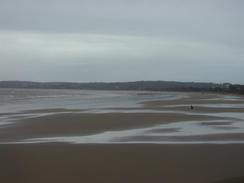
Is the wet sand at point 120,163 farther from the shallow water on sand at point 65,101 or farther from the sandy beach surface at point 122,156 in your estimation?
the shallow water on sand at point 65,101

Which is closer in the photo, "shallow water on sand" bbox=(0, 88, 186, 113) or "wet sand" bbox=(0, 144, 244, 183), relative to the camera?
"wet sand" bbox=(0, 144, 244, 183)

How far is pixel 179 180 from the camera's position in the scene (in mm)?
6234

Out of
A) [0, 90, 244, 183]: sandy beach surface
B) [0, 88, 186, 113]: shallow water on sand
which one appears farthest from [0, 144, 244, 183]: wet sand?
[0, 88, 186, 113]: shallow water on sand

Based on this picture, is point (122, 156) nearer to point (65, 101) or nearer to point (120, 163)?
point (120, 163)

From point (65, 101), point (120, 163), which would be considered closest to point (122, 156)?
point (120, 163)

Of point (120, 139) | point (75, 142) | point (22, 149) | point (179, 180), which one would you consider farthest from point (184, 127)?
point (179, 180)

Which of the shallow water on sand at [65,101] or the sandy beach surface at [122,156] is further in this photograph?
the shallow water on sand at [65,101]

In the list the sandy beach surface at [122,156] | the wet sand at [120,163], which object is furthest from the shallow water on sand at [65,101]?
the wet sand at [120,163]

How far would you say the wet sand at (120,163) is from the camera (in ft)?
20.9

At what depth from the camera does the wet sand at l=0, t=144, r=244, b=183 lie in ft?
20.9

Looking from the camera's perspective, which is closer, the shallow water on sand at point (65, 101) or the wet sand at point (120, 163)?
the wet sand at point (120, 163)

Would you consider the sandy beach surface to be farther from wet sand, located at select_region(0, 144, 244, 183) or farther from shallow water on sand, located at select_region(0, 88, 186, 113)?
shallow water on sand, located at select_region(0, 88, 186, 113)

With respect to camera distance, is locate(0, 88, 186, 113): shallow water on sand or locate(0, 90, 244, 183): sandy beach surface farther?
locate(0, 88, 186, 113): shallow water on sand

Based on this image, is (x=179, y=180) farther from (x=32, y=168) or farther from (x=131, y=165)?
(x=32, y=168)
